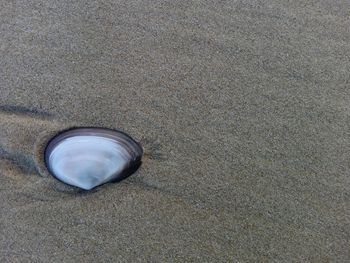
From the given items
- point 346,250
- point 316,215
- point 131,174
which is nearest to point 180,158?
point 131,174

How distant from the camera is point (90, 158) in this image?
69.7 inches

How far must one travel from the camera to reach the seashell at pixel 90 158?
1.76 metres

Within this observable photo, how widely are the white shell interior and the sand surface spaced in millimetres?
63

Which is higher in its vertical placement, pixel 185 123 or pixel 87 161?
pixel 185 123

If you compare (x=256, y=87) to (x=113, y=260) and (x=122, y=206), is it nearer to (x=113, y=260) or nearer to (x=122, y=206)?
(x=122, y=206)

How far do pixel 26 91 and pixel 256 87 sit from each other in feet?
2.94

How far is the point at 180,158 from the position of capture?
6.05 ft

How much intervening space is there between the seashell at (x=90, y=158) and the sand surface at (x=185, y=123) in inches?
1.9

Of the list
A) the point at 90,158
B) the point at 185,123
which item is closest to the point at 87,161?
the point at 90,158

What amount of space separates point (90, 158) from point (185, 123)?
1.26 feet

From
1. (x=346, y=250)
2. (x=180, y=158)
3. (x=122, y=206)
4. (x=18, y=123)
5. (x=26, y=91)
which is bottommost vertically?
(x=346, y=250)

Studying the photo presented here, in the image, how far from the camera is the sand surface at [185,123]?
1.76m

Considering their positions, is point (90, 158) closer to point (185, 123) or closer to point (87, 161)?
point (87, 161)

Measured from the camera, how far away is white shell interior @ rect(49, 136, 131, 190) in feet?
5.78
